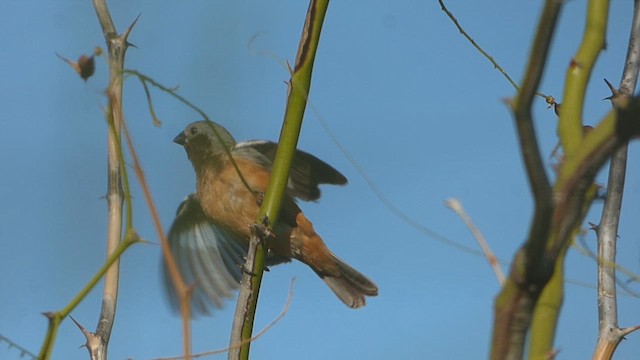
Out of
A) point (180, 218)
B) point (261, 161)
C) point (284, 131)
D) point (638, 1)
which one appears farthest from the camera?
point (180, 218)

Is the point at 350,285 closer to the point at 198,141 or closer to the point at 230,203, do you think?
the point at 230,203

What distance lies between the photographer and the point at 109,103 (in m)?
1.20

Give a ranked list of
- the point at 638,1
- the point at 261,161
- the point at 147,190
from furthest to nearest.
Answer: the point at 261,161, the point at 638,1, the point at 147,190

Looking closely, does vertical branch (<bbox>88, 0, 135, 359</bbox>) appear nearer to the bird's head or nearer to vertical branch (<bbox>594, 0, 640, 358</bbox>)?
vertical branch (<bbox>594, 0, 640, 358</bbox>)

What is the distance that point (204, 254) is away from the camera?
4.98 meters

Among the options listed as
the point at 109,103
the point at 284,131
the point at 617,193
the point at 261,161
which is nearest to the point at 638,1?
the point at 617,193

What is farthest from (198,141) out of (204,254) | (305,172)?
(305,172)

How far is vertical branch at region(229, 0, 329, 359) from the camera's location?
1.32m

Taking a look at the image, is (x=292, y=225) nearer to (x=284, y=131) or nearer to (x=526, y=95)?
(x=284, y=131)

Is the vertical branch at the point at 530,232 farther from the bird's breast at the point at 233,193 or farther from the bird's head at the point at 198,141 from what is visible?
the bird's head at the point at 198,141

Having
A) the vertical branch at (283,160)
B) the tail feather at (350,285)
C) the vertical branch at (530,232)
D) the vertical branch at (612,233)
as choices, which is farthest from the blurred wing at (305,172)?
the vertical branch at (530,232)

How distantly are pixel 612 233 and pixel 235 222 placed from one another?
2814 millimetres

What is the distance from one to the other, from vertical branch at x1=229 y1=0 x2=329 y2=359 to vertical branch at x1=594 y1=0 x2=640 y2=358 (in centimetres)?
47

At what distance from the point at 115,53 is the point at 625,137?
2.13m
